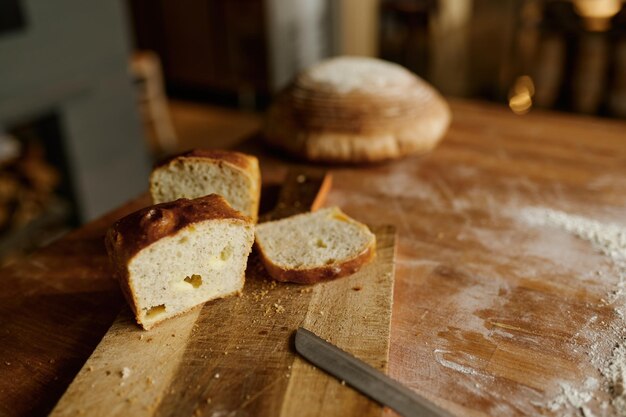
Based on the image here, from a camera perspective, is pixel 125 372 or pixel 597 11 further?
pixel 597 11

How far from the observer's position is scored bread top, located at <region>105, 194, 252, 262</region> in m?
1.16

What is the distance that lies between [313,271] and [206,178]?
40 cm

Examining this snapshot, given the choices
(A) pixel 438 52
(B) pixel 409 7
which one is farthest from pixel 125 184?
(A) pixel 438 52

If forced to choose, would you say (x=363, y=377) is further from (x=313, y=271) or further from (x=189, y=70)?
(x=189, y=70)

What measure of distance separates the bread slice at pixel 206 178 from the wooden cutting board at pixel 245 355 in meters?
0.24

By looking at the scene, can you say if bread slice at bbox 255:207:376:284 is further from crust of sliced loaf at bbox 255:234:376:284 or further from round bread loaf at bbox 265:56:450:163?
round bread loaf at bbox 265:56:450:163

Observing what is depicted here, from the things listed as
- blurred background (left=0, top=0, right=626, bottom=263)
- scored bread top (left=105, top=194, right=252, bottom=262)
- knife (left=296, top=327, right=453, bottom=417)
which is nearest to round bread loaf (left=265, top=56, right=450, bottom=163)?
blurred background (left=0, top=0, right=626, bottom=263)

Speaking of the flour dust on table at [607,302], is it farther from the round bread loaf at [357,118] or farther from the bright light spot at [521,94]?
the bright light spot at [521,94]

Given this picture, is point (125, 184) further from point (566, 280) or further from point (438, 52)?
point (438, 52)

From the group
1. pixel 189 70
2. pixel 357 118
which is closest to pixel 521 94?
pixel 357 118

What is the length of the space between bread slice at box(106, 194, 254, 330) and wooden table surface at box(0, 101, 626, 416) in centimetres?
17

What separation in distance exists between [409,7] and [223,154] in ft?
15.1

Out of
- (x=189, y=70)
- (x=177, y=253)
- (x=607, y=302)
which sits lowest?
(x=189, y=70)

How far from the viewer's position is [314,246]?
1.39 m
